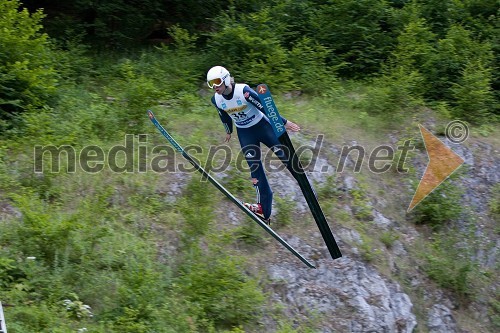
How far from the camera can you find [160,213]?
9531mm

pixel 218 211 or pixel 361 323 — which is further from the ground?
pixel 218 211

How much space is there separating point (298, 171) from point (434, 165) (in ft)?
10.6

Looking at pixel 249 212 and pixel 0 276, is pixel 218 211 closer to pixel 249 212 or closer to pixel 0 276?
pixel 249 212

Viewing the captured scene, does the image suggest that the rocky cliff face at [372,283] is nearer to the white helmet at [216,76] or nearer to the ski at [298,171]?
the ski at [298,171]

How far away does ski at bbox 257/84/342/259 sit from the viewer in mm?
8609

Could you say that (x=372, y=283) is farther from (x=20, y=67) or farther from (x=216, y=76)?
(x=20, y=67)

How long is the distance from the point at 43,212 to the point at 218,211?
2318mm

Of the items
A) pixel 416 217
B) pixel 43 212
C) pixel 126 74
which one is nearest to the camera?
pixel 43 212

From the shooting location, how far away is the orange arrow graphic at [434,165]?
35.4ft

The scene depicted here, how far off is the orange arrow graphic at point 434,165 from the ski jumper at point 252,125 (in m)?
2.74

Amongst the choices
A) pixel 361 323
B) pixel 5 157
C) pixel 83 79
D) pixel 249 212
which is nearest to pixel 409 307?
pixel 361 323

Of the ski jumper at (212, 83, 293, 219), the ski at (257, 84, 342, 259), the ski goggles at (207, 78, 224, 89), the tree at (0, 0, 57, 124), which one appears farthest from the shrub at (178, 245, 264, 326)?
the tree at (0, 0, 57, 124)

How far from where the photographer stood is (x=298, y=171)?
9.01 metres

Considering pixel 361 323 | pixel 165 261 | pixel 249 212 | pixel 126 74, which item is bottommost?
pixel 361 323
